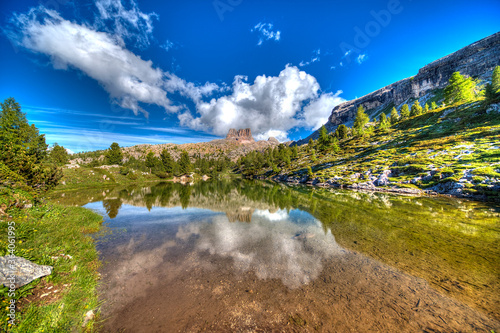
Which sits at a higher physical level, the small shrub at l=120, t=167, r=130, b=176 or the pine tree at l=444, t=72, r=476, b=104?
the pine tree at l=444, t=72, r=476, b=104

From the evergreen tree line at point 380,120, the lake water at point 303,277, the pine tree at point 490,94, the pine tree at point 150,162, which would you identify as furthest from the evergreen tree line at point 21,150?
the pine tree at point 490,94

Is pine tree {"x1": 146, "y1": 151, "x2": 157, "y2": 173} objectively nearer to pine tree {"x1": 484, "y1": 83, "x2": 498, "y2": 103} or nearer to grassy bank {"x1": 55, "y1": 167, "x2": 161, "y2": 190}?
grassy bank {"x1": 55, "y1": 167, "x2": 161, "y2": 190}

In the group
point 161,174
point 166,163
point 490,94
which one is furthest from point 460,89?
point 166,163

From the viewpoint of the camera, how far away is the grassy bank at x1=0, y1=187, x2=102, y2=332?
577 centimetres

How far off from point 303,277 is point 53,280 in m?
12.7

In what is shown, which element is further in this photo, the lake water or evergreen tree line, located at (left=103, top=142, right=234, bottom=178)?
evergreen tree line, located at (left=103, top=142, right=234, bottom=178)

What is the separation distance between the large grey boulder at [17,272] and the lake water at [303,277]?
117 inches

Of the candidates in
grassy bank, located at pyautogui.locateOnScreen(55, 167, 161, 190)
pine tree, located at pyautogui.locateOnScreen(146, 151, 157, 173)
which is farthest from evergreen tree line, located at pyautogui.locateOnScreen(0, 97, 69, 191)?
pine tree, located at pyautogui.locateOnScreen(146, 151, 157, 173)

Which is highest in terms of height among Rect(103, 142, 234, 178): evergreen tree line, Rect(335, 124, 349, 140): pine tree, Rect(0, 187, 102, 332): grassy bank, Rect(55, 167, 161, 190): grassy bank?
Rect(335, 124, 349, 140): pine tree

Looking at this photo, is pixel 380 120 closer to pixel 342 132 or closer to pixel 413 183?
pixel 342 132

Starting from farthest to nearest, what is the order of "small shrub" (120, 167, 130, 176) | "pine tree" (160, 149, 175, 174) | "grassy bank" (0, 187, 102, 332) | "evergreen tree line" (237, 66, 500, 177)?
"pine tree" (160, 149, 175, 174) < "small shrub" (120, 167, 130, 176) < "evergreen tree line" (237, 66, 500, 177) < "grassy bank" (0, 187, 102, 332)

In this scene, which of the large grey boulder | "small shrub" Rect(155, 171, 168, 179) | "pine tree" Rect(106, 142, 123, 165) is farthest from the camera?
"small shrub" Rect(155, 171, 168, 179)

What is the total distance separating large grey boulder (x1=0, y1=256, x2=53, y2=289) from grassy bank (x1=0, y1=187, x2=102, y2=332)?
0.86 feet

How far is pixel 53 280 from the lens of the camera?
7.84 m
